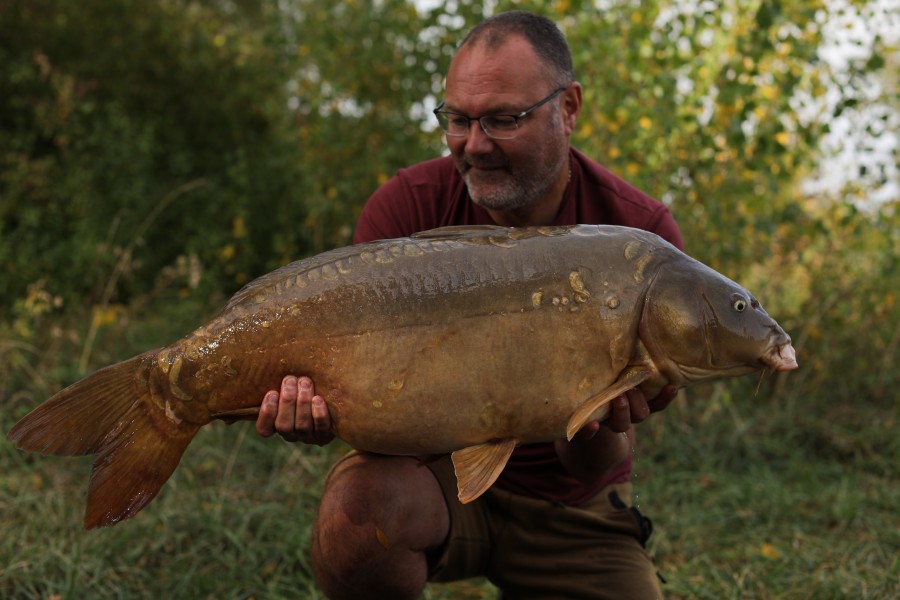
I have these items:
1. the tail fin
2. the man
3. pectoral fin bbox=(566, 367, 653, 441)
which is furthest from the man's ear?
the tail fin

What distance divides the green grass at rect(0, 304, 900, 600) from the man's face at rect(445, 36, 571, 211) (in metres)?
1.20

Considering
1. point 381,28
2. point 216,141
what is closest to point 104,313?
point 381,28

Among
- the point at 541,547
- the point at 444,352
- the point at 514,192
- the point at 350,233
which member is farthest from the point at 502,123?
the point at 350,233

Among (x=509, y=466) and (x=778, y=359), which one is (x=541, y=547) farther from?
(x=778, y=359)

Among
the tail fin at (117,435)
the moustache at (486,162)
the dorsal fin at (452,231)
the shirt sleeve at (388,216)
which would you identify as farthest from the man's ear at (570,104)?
the tail fin at (117,435)

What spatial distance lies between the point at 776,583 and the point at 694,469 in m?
1.11

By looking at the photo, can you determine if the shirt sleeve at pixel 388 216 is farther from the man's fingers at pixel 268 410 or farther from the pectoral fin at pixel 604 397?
the pectoral fin at pixel 604 397

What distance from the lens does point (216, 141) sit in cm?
677

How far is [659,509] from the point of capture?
3451mm

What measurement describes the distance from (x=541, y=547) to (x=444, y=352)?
817 mm

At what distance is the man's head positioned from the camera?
2336 millimetres

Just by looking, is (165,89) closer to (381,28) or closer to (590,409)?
(381,28)

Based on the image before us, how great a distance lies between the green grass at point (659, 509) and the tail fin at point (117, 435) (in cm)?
80

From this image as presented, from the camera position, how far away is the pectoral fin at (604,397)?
5.76ft
